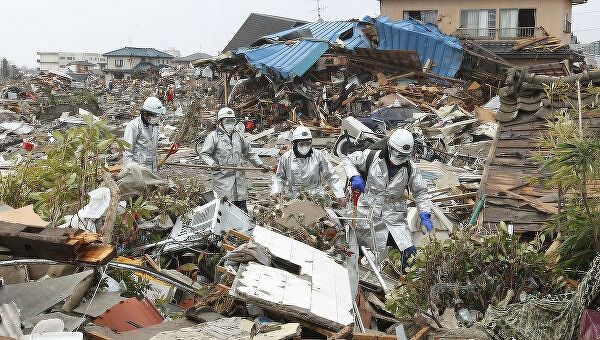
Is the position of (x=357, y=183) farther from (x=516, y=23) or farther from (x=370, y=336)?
(x=516, y=23)

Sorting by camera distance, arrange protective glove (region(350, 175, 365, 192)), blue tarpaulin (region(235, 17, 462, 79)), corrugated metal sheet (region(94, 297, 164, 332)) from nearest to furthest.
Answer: corrugated metal sheet (region(94, 297, 164, 332))
protective glove (region(350, 175, 365, 192))
blue tarpaulin (region(235, 17, 462, 79))

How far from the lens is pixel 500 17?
21922 mm

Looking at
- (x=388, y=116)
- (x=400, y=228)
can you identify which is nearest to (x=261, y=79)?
(x=388, y=116)

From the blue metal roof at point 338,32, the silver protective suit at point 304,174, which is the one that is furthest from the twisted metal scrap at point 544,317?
the blue metal roof at point 338,32

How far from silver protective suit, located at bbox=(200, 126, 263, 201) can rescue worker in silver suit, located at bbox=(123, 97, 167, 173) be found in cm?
61

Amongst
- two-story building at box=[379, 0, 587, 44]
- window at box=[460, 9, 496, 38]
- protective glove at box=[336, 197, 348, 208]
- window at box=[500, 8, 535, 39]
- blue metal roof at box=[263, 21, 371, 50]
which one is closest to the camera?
protective glove at box=[336, 197, 348, 208]

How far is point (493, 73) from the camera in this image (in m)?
17.4

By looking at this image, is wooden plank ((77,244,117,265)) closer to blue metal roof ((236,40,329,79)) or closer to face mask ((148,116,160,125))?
face mask ((148,116,160,125))

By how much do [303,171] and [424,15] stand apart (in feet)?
61.2

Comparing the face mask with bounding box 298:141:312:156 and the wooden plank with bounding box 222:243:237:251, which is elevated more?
the face mask with bounding box 298:141:312:156

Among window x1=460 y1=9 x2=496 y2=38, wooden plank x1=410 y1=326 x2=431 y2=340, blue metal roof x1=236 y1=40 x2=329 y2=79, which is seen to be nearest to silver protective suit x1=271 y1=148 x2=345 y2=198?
wooden plank x1=410 y1=326 x2=431 y2=340

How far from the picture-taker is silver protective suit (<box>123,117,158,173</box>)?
673cm

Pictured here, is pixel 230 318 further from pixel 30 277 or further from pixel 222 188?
pixel 222 188

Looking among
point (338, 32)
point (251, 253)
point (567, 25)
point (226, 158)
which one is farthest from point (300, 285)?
point (567, 25)
